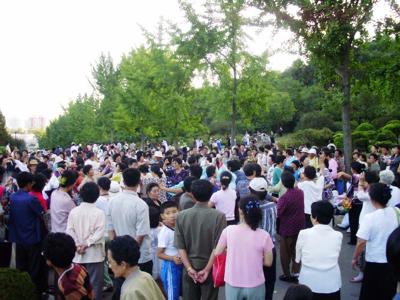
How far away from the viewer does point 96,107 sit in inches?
1508

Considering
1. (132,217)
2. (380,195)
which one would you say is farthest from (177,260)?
(380,195)

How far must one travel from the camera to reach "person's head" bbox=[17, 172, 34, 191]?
19.9 ft

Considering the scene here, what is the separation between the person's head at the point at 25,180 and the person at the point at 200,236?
2.66 meters

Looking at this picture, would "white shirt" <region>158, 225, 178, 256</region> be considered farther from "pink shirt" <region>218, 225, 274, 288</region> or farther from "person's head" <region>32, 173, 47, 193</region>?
"person's head" <region>32, 173, 47, 193</region>

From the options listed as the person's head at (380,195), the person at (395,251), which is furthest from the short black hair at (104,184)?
the person at (395,251)

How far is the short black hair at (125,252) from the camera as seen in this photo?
3256mm

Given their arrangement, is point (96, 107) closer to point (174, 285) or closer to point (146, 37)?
point (146, 37)

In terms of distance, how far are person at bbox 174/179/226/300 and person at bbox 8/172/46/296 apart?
2494 mm

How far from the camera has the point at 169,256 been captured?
4.95 meters

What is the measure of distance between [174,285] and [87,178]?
416cm

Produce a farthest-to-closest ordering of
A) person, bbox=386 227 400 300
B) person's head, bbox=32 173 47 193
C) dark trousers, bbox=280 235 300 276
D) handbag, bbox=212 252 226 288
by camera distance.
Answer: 1. dark trousers, bbox=280 235 300 276
2. person's head, bbox=32 173 47 193
3. handbag, bbox=212 252 226 288
4. person, bbox=386 227 400 300

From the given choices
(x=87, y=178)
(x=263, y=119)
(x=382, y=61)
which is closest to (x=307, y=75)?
(x=263, y=119)

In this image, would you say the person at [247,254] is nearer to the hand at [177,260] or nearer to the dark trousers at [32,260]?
the hand at [177,260]

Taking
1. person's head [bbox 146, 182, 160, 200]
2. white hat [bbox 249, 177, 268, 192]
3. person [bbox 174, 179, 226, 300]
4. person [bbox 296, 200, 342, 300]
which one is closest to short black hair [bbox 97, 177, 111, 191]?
person's head [bbox 146, 182, 160, 200]
